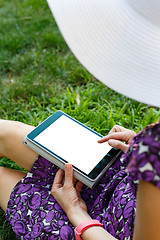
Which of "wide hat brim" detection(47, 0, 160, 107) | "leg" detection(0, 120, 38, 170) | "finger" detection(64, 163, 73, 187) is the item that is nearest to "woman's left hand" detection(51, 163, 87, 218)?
"finger" detection(64, 163, 73, 187)

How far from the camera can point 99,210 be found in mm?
1184

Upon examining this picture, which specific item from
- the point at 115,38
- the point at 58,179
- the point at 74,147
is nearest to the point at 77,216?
the point at 58,179

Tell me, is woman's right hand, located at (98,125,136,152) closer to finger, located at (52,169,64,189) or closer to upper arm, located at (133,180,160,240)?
finger, located at (52,169,64,189)

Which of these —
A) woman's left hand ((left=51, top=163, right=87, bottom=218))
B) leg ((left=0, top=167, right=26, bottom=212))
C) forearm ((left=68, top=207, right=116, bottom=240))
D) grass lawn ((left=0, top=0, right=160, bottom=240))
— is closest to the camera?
forearm ((left=68, top=207, right=116, bottom=240))

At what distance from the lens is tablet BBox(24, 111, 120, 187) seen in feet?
3.98

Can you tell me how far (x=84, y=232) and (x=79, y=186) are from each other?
24 centimetres

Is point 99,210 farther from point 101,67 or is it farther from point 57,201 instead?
point 101,67

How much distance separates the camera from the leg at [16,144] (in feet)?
4.41

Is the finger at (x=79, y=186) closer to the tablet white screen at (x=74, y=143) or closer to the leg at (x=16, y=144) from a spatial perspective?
the tablet white screen at (x=74, y=143)

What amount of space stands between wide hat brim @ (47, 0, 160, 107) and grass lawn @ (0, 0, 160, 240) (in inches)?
42.3

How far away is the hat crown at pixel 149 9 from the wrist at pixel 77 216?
757 millimetres

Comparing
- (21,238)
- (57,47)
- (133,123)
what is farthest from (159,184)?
(57,47)

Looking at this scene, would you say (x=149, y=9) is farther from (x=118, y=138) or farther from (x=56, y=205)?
(x=56, y=205)

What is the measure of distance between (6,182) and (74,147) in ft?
1.20
